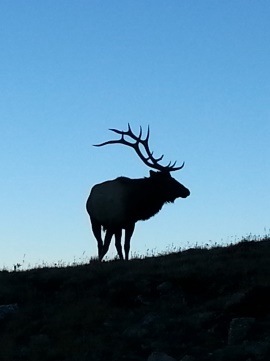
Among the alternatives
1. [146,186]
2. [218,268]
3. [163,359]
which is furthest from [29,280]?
[146,186]

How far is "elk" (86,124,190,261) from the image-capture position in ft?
69.6

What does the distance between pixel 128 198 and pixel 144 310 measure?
8657mm

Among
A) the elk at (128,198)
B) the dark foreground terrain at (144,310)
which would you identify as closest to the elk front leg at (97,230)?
the elk at (128,198)

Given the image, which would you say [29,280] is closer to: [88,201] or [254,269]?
[254,269]

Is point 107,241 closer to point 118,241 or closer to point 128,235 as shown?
point 118,241

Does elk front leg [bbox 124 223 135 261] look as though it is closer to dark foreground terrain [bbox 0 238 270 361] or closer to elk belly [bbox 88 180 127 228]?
elk belly [bbox 88 180 127 228]

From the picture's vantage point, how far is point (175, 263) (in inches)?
614

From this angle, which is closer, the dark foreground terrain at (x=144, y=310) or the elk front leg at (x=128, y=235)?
the dark foreground terrain at (x=144, y=310)

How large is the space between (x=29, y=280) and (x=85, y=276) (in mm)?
1283

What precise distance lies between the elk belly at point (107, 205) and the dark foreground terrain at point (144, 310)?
192 inches

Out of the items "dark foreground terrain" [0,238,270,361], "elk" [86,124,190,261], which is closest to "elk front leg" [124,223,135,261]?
"elk" [86,124,190,261]

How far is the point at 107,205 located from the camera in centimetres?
2136

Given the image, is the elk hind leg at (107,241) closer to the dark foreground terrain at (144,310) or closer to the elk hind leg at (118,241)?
the elk hind leg at (118,241)

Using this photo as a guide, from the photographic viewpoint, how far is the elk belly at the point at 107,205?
69.8 feet
